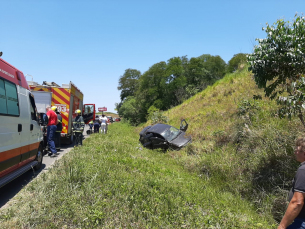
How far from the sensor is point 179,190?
466 centimetres

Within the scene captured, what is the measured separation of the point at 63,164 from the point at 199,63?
43.1 metres

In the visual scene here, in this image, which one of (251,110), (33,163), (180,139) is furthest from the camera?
(180,139)

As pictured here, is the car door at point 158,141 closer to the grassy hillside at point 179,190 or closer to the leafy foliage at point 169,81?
the grassy hillside at point 179,190

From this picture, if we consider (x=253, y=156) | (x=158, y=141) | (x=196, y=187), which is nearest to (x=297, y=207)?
(x=196, y=187)

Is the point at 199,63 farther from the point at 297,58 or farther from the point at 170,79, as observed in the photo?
the point at 297,58

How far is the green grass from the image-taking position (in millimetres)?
3285

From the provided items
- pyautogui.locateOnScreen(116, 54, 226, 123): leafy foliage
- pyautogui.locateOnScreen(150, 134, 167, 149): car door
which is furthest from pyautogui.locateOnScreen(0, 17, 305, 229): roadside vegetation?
pyautogui.locateOnScreen(116, 54, 226, 123): leafy foliage

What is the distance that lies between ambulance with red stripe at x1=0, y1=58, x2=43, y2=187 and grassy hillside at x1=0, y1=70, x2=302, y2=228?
84 centimetres

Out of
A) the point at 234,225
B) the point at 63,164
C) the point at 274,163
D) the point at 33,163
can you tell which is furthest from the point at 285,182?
the point at 33,163

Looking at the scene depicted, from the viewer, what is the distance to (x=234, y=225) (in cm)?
350

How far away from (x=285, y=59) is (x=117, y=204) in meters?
4.10

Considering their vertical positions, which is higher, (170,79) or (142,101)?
(170,79)

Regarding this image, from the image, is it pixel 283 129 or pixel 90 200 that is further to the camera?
pixel 283 129

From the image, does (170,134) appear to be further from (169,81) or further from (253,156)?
(169,81)
